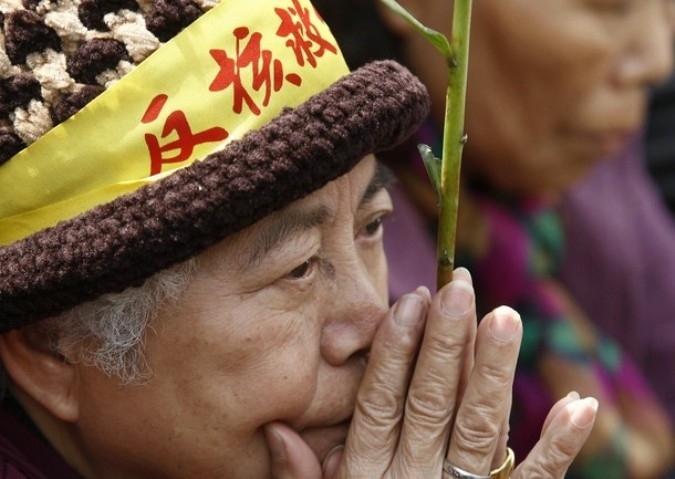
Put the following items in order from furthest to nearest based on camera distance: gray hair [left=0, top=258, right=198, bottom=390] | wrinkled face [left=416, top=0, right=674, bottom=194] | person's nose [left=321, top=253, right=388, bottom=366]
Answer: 1. wrinkled face [left=416, top=0, right=674, bottom=194]
2. person's nose [left=321, top=253, right=388, bottom=366]
3. gray hair [left=0, top=258, right=198, bottom=390]

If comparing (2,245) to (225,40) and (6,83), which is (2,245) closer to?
(6,83)

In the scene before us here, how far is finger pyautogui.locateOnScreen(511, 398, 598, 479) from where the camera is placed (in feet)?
6.31

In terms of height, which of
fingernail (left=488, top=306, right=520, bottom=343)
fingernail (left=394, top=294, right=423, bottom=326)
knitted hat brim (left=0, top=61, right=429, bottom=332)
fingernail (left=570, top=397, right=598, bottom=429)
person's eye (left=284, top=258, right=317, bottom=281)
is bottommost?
fingernail (left=570, top=397, right=598, bottom=429)

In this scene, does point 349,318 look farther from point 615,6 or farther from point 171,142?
point 615,6

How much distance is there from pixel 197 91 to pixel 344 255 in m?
0.38

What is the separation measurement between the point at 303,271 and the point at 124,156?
353mm

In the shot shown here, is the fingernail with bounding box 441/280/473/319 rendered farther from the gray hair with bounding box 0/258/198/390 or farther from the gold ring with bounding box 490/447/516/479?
the gray hair with bounding box 0/258/198/390

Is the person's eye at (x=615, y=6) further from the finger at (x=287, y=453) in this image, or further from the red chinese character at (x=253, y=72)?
the finger at (x=287, y=453)

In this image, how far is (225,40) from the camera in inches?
71.3

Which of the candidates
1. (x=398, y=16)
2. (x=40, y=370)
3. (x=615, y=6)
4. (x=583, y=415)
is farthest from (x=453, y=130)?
(x=615, y=6)

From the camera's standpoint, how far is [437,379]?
1895mm

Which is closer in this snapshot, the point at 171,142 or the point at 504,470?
the point at 171,142

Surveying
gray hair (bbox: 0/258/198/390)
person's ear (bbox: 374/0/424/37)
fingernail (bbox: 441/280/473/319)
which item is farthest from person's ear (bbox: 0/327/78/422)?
person's ear (bbox: 374/0/424/37)

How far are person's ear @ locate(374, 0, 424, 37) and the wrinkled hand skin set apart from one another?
4.55ft
